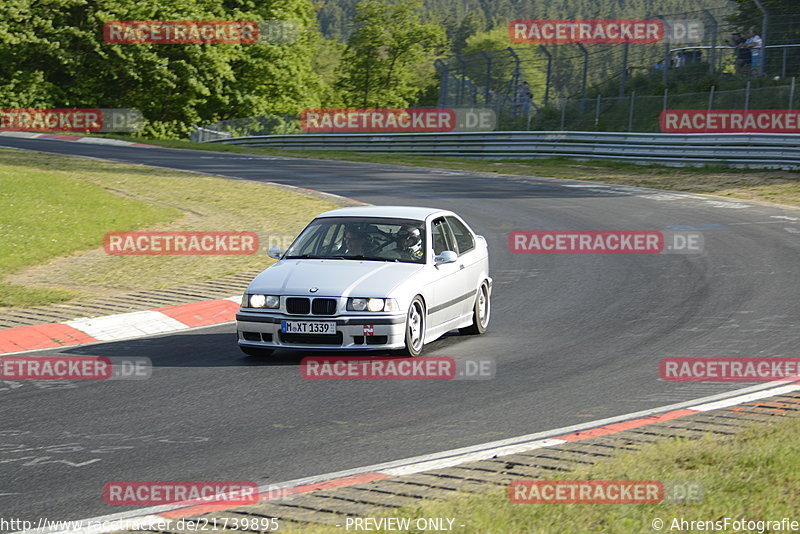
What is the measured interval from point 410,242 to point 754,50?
84.9 feet

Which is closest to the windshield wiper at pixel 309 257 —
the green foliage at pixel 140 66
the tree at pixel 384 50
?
the green foliage at pixel 140 66

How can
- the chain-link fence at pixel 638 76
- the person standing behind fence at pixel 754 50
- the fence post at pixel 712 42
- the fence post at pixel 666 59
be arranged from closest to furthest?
1. the chain-link fence at pixel 638 76
2. the fence post at pixel 712 42
3. the person standing behind fence at pixel 754 50
4. the fence post at pixel 666 59

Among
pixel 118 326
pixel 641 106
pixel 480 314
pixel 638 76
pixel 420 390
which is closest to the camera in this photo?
pixel 420 390

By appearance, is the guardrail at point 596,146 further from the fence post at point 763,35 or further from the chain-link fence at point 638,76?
the fence post at point 763,35

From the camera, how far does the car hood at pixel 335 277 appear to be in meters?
9.42

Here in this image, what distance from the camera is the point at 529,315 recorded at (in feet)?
39.6

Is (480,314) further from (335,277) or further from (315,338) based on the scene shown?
(315,338)

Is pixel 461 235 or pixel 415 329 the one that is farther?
pixel 461 235

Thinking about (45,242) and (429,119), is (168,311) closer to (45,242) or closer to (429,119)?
(45,242)

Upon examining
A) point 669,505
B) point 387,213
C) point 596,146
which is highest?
point 596,146

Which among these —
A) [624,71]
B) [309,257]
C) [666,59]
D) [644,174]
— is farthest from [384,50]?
[309,257]

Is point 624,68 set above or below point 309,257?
above

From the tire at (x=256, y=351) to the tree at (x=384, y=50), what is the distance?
252ft

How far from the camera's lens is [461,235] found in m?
11.5
